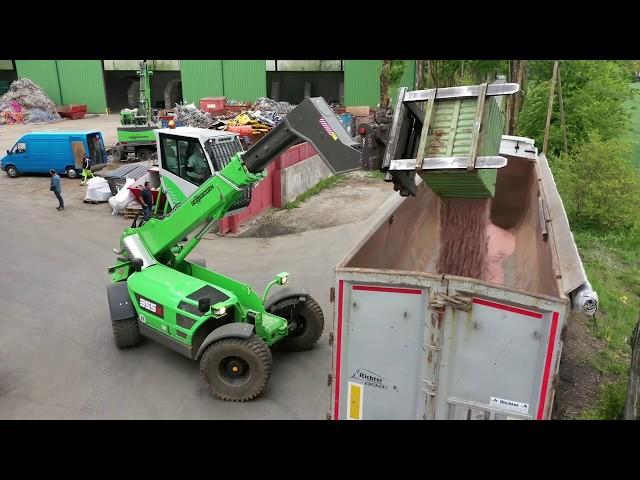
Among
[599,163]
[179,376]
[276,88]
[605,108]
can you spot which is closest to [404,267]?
[179,376]

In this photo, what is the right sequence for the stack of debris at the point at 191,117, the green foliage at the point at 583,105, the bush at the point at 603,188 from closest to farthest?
1. the bush at the point at 603,188
2. the green foliage at the point at 583,105
3. the stack of debris at the point at 191,117

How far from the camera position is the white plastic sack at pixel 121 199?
14.8 metres

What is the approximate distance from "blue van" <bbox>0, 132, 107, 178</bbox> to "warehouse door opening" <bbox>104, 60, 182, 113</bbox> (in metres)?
23.5

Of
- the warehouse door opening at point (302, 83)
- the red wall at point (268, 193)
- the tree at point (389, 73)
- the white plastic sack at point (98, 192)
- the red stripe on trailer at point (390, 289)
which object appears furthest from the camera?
the warehouse door opening at point (302, 83)

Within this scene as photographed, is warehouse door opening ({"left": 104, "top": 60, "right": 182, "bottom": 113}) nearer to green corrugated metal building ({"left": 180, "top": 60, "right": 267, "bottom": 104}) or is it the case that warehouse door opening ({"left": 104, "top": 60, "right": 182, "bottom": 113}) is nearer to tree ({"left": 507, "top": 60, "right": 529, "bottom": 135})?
green corrugated metal building ({"left": 180, "top": 60, "right": 267, "bottom": 104})

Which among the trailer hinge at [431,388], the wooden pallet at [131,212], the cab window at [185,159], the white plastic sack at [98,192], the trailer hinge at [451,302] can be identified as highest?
the cab window at [185,159]

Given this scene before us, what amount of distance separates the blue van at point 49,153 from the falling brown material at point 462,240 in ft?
53.4

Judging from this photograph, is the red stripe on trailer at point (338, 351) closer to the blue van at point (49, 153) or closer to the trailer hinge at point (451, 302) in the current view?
the trailer hinge at point (451, 302)

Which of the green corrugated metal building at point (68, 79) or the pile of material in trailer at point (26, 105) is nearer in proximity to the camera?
the pile of material in trailer at point (26, 105)

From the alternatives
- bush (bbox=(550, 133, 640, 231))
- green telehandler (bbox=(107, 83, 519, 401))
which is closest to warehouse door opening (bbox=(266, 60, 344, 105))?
bush (bbox=(550, 133, 640, 231))

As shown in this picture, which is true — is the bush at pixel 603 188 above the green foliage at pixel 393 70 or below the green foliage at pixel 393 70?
below

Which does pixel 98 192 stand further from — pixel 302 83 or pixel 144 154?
pixel 302 83

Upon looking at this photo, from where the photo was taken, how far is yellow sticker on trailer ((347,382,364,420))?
451cm

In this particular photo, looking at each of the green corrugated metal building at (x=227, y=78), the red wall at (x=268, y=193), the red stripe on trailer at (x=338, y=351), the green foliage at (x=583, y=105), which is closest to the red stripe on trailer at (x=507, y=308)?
the red stripe on trailer at (x=338, y=351)
